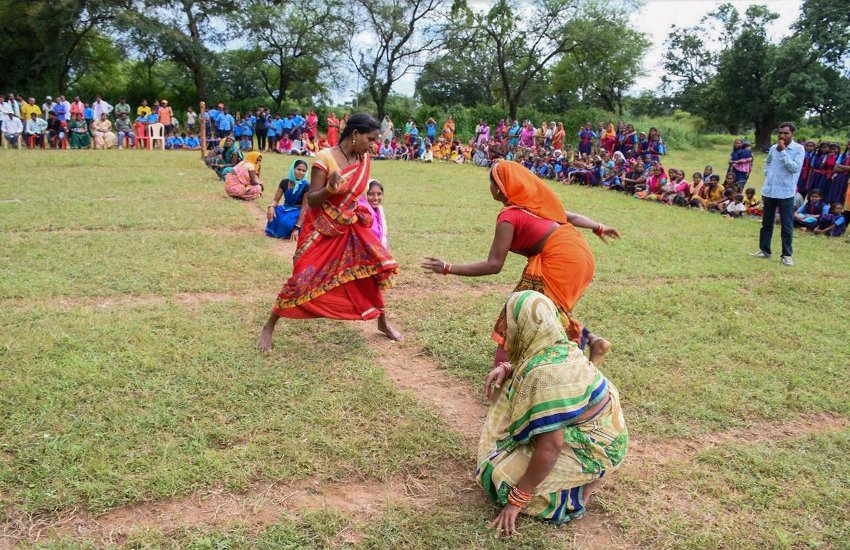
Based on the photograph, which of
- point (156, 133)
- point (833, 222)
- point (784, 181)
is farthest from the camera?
point (156, 133)

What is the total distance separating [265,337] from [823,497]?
3730 mm

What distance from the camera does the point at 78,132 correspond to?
20.8 m

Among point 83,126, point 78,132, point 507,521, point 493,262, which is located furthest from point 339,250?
point 83,126

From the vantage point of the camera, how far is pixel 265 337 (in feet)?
15.3

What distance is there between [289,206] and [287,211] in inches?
4.6

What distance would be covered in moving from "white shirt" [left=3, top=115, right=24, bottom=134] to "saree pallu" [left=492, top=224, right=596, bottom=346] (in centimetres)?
2095

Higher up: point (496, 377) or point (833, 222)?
point (833, 222)

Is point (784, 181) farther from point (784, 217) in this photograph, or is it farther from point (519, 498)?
point (519, 498)

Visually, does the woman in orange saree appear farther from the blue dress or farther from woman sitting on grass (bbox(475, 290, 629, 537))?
the blue dress

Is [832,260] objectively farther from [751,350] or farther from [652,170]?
[652,170]

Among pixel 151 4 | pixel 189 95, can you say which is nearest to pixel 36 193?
pixel 151 4

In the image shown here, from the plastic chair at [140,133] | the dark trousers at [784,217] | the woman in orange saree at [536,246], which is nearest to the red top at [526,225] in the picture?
the woman in orange saree at [536,246]

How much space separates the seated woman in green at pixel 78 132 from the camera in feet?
67.8

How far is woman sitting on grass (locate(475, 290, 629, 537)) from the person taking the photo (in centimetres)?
269
